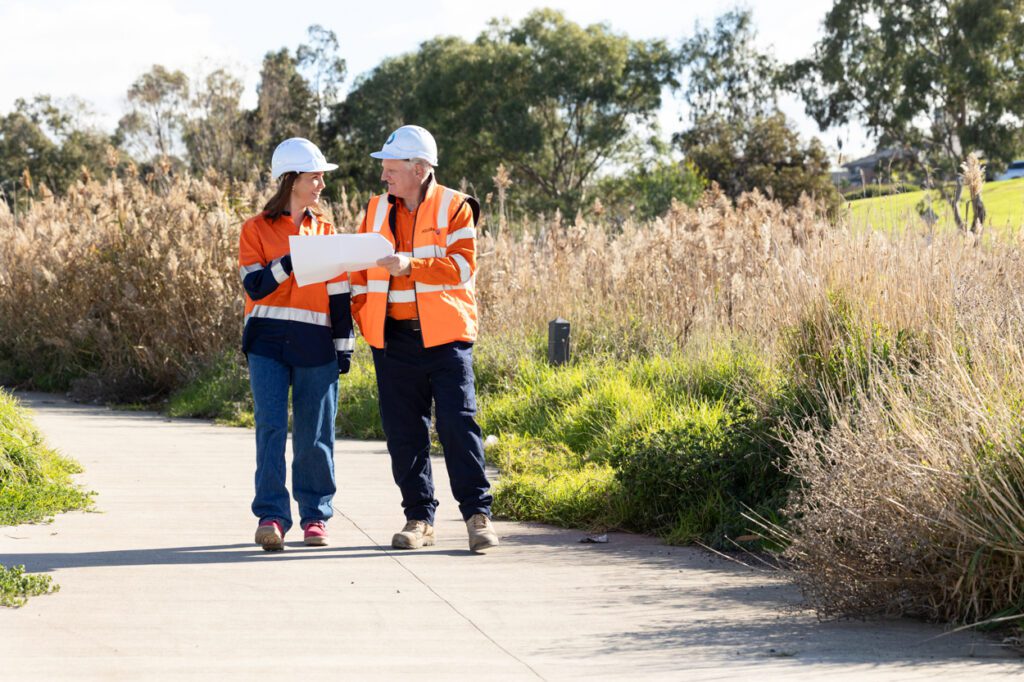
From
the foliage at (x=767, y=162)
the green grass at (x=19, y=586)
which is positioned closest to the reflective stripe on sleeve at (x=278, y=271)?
the green grass at (x=19, y=586)

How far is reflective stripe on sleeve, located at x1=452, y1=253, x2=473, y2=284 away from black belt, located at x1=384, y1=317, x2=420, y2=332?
35cm

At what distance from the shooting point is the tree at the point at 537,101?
54.2 m

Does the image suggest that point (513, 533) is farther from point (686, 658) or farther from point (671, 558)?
point (686, 658)

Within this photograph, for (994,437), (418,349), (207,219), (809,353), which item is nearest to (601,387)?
(809,353)

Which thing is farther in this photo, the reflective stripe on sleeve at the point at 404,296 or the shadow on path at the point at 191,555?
the reflective stripe on sleeve at the point at 404,296

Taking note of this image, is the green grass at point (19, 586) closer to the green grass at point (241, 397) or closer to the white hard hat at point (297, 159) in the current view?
the white hard hat at point (297, 159)

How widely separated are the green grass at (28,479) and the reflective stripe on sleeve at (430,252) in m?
2.85

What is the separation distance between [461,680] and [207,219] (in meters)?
12.6

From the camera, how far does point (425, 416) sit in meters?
7.70

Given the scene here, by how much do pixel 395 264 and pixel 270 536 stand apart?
1603mm

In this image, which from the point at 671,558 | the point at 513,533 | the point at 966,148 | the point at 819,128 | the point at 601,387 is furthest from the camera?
the point at 819,128

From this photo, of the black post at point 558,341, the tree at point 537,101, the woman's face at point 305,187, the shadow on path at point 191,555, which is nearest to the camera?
the shadow on path at point 191,555

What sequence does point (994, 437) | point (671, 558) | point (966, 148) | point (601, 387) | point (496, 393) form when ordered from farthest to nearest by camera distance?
point (966, 148), point (496, 393), point (601, 387), point (671, 558), point (994, 437)

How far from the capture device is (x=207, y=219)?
16609 mm
